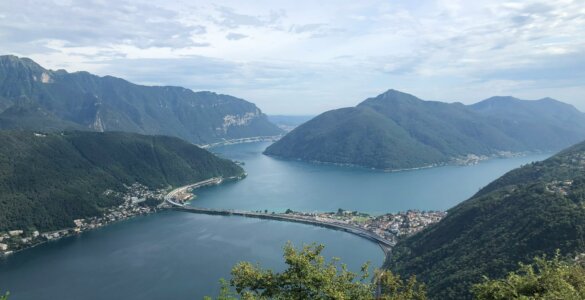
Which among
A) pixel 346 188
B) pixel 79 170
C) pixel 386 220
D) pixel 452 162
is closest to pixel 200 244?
pixel 386 220

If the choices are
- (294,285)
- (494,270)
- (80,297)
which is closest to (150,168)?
(80,297)

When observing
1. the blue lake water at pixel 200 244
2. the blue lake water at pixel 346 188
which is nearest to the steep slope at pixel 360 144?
the blue lake water at pixel 346 188

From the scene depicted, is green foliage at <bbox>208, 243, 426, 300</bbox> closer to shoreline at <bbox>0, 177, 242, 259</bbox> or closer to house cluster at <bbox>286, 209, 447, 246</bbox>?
house cluster at <bbox>286, 209, 447, 246</bbox>

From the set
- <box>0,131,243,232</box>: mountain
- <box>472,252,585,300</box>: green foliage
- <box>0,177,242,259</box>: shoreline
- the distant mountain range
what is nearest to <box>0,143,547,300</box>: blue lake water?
<box>0,177,242,259</box>: shoreline

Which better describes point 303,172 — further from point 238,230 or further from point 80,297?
point 80,297

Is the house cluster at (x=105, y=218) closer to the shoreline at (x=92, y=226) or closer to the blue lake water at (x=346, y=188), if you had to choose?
the shoreline at (x=92, y=226)

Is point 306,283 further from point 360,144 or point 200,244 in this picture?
point 360,144

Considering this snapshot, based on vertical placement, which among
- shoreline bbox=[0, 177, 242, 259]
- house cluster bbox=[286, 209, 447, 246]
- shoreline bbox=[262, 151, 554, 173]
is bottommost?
shoreline bbox=[0, 177, 242, 259]
